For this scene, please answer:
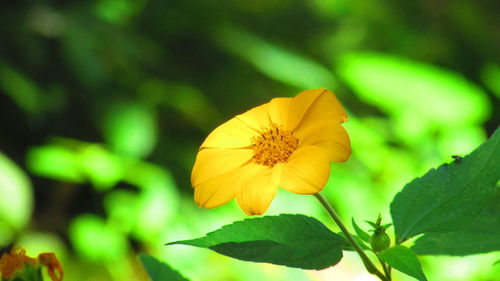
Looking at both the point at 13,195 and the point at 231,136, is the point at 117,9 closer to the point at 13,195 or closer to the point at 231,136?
the point at 13,195

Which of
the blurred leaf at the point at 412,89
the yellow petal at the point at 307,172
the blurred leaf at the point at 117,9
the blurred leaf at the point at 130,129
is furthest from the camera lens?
the blurred leaf at the point at 117,9

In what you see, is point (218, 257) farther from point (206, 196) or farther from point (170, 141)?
point (206, 196)

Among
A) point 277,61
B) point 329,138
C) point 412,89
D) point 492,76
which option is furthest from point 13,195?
point 329,138

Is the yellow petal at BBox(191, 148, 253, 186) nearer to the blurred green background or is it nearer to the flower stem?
the flower stem

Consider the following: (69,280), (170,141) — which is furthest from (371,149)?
(69,280)

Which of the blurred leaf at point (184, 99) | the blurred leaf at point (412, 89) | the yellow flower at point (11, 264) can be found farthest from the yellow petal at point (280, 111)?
the blurred leaf at point (184, 99)

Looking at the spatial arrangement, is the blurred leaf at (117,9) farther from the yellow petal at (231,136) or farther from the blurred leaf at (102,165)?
the yellow petal at (231,136)
